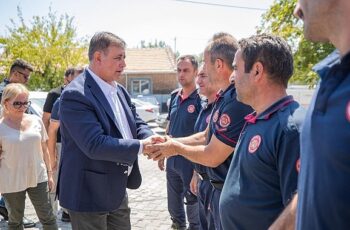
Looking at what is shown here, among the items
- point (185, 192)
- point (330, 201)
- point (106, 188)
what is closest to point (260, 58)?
point (330, 201)

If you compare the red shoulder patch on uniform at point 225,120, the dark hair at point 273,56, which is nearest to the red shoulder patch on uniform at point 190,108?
the red shoulder patch on uniform at point 225,120

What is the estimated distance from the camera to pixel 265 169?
205cm

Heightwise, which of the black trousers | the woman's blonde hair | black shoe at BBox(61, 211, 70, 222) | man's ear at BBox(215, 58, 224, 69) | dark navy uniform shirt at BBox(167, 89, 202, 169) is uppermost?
man's ear at BBox(215, 58, 224, 69)

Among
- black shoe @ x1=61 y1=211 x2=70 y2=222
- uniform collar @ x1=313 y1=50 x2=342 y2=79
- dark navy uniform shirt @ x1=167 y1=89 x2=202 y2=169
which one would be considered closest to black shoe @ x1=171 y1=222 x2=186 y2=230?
dark navy uniform shirt @ x1=167 y1=89 x2=202 y2=169

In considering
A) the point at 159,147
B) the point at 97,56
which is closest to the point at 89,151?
the point at 159,147

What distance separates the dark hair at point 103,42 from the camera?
3385 millimetres

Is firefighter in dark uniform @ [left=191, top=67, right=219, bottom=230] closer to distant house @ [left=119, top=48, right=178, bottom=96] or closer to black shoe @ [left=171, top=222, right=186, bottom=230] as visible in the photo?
black shoe @ [left=171, top=222, right=186, bottom=230]

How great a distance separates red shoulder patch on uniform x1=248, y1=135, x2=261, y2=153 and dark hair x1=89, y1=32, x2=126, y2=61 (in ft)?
5.83

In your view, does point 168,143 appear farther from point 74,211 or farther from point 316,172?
point 316,172

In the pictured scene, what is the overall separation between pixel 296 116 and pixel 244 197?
1.79 feet

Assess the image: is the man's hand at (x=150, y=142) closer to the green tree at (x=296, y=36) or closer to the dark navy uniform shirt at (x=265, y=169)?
the dark navy uniform shirt at (x=265, y=169)

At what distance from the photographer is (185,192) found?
18.1 ft

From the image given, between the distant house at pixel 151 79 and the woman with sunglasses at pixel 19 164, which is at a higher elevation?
the woman with sunglasses at pixel 19 164

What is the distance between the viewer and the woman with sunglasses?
429 centimetres
